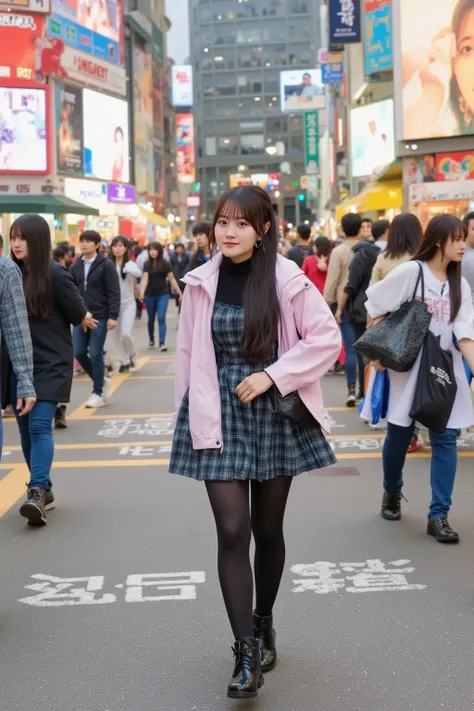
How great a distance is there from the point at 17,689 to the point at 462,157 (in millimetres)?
26646

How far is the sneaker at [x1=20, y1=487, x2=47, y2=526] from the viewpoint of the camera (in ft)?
20.9

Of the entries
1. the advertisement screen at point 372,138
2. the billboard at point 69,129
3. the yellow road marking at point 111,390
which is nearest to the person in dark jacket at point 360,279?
the yellow road marking at point 111,390

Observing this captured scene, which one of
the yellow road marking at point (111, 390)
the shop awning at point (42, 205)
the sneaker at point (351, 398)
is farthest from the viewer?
the shop awning at point (42, 205)

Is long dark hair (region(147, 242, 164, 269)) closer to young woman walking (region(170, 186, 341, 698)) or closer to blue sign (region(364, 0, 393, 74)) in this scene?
young woman walking (region(170, 186, 341, 698))

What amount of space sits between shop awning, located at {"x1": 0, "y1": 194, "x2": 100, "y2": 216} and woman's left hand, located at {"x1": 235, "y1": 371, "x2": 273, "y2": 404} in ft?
114

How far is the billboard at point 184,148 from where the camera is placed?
93.6 m

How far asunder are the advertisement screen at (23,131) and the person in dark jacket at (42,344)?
35.8 m

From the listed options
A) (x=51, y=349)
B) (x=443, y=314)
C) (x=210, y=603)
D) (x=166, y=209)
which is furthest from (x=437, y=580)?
(x=166, y=209)

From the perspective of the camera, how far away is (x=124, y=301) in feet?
46.4

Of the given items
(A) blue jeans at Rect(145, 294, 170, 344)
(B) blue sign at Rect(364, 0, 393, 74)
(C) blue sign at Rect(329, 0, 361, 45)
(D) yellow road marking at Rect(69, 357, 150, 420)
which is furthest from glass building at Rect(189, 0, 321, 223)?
(D) yellow road marking at Rect(69, 357, 150, 420)

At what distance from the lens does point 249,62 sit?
154 metres

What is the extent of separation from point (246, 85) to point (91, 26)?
10536 cm

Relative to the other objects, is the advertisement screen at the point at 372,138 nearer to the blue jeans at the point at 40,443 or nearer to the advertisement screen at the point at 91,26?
the advertisement screen at the point at 91,26

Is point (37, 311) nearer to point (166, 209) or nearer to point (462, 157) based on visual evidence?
point (462, 157)
